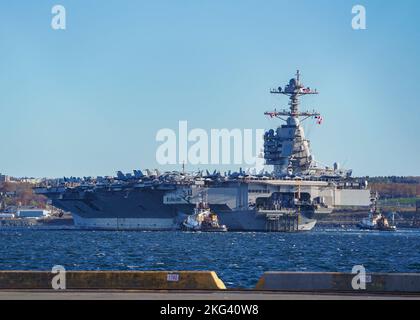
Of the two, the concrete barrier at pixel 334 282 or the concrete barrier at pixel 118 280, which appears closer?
the concrete barrier at pixel 334 282

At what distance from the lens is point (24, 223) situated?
655 feet

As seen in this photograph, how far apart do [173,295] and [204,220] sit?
95129 mm

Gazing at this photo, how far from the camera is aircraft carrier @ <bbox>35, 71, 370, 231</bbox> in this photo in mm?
116562

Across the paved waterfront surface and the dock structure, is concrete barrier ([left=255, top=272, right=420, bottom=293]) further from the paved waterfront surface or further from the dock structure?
the paved waterfront surface

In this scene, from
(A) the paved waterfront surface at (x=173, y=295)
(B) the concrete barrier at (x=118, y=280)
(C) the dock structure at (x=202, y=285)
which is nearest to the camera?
(A) the paved waterfront surface at (x=173, y=295)

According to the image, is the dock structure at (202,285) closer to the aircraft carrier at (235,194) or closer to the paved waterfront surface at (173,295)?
the paved waterfront surface at (173,295)

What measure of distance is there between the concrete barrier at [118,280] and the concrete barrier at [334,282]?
1.47m

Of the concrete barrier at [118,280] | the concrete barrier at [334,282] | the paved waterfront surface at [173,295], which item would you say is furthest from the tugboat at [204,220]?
the paved waterfront surface at [173,295]

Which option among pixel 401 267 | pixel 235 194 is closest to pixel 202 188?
pixel 235 194

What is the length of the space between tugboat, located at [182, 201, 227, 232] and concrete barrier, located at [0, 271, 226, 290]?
302 feet

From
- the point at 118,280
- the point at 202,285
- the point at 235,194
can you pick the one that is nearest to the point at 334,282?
the point at 202,285

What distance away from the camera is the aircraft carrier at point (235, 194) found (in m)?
117
